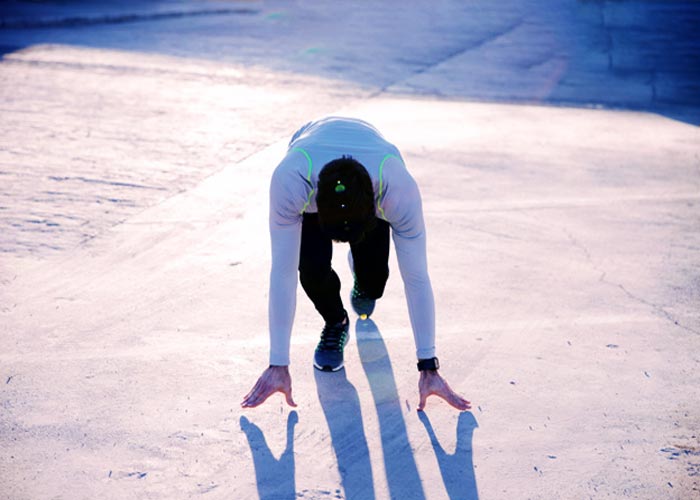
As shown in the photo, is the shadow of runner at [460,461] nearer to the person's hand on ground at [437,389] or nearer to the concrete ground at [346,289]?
the concrete ground at [346,289]

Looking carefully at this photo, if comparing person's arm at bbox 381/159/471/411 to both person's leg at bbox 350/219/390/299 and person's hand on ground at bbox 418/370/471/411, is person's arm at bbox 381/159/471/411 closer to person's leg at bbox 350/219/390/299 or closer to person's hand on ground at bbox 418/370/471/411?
person's hand on ground at bbox 418/370/471/411

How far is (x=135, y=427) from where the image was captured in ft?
11.0

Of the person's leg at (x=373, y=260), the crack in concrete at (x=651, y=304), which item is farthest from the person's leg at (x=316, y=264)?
the crack in concrete at (x=651, y=304)

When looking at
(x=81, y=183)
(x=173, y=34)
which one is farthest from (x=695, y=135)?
(x=173, y=34)

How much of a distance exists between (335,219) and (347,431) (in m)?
1.10

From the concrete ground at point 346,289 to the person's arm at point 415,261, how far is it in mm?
240

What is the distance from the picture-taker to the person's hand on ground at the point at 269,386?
3.25m

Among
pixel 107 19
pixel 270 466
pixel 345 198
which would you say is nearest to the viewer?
pixel 345 198

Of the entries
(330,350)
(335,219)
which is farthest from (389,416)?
(335,219)

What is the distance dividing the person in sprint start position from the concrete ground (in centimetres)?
34

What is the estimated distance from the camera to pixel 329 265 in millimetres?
3572

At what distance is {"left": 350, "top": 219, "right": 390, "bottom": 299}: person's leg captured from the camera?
3682mm

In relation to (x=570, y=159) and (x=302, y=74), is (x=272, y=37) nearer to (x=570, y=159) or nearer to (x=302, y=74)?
(x=302, y=74)

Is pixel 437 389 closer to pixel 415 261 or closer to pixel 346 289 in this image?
pixel 415 261
